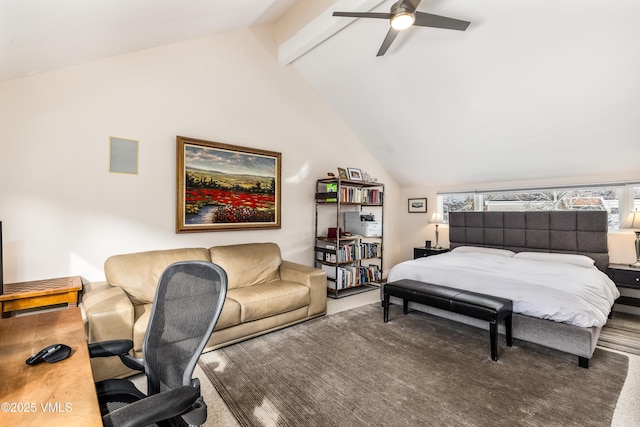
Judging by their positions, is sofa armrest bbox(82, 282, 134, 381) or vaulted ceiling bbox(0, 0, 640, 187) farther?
vaulted ceiling bbox(0, 0, 640, 187)

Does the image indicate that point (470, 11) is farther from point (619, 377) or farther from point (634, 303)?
point (634, 303)

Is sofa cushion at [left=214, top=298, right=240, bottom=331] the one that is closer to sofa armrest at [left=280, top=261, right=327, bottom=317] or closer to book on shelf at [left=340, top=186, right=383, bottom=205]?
sofa armrest at [left=280, top=261, right=327, bottom=317]

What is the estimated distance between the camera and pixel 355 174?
189 inches

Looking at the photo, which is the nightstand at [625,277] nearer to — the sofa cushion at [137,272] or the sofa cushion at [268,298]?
the sofa cushion at [268,298]

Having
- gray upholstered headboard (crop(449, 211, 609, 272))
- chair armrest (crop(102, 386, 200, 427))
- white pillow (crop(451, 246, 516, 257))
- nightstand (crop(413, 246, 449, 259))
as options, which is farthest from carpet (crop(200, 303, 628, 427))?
nightstand (crop(413, 246, 449, 259))

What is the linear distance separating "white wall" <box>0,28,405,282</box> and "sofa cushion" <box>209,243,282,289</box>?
0.27 metres

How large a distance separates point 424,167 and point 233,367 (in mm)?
4135

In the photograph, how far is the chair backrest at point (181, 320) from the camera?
1167 millimetres

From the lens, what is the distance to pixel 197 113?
3.43 metres

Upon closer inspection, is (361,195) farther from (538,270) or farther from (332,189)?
(538,270)

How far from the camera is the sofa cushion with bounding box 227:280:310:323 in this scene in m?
2.86

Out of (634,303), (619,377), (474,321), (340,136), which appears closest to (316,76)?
(340,136)

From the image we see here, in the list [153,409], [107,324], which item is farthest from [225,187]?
[153,409]

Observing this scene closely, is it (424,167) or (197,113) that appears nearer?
(197,113)
